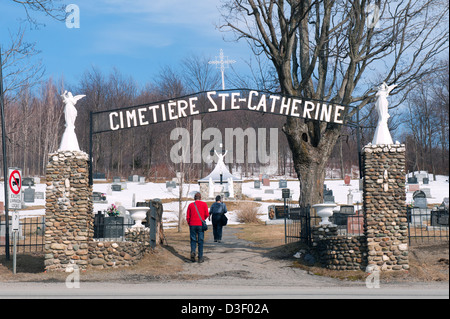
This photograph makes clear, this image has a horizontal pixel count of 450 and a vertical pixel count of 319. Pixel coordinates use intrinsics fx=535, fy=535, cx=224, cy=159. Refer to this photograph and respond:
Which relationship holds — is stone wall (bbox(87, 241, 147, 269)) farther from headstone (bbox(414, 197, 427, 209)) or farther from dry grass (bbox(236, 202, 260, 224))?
headstone (bbox(414, 197, 427, 209))

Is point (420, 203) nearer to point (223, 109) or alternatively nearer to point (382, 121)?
point (382, 121)

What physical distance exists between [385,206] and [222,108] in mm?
5611

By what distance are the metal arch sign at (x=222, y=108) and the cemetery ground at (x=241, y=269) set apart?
4040 mm

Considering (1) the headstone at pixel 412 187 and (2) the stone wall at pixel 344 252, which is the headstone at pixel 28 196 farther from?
(1) the headstone at pixel 412 187

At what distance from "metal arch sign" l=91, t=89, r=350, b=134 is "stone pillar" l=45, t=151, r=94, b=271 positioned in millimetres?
1784

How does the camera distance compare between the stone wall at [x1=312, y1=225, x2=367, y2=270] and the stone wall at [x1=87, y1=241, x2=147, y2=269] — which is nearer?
the stone wall at [x1=312, y1=225, x2=367, y2=270]

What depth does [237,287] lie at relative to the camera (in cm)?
1156

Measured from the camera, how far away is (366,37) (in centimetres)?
1986

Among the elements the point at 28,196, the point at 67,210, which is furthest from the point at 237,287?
the point at 28,196

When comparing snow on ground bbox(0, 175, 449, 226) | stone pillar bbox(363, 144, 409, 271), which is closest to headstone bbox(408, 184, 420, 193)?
snow on ground bbox(0, 175, 449, 226)

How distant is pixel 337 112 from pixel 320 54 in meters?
4.65

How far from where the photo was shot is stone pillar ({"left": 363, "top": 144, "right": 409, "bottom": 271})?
536 inches

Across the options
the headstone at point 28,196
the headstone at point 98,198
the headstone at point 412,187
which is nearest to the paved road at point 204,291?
the headstone at point 98,198

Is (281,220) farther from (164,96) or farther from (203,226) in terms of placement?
(164,96)
